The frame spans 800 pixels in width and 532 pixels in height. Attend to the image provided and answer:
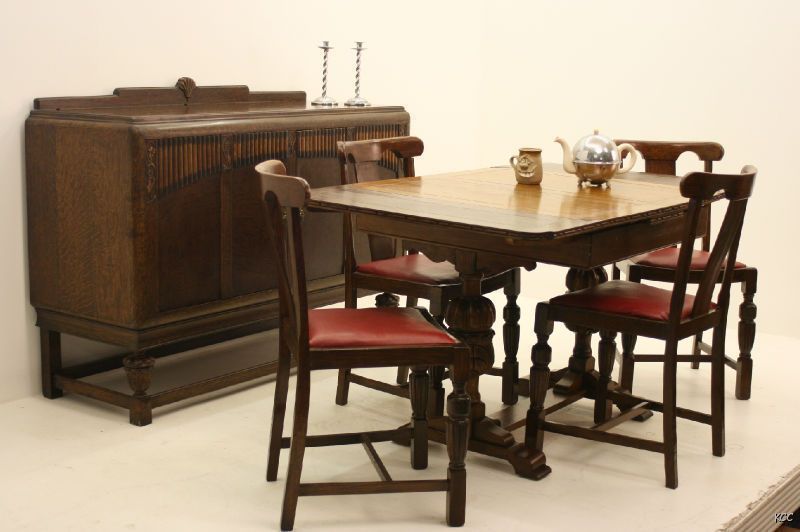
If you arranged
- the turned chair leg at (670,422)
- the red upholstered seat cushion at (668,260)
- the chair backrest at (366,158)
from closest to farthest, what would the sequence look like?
the turned chair leg at (670,422) < the chair backrest at (366,158) < the red upholstered seat cushion at (668,260)

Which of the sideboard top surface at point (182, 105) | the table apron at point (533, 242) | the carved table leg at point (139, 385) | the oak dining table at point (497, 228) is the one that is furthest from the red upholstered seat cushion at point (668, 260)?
the carved table leg at point (139, 385)

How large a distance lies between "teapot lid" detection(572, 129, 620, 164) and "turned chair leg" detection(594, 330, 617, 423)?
2.01 ft

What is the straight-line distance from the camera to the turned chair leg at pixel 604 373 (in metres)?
3.87

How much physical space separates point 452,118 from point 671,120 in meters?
1.31

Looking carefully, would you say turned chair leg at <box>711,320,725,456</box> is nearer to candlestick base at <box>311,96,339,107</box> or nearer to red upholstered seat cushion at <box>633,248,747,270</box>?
red upholstered seat cushion at <box>633,248,747,270</box>

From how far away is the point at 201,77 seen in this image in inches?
185

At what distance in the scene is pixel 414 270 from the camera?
3957 mm

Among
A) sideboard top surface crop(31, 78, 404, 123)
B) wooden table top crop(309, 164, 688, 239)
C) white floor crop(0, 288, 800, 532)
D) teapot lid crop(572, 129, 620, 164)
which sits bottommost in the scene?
white floor crop(0, 288, 800, 532)

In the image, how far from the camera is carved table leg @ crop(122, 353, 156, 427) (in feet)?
12.6

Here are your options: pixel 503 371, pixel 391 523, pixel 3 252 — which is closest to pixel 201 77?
pixel 3 252

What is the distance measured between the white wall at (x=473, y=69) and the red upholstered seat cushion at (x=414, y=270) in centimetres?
130

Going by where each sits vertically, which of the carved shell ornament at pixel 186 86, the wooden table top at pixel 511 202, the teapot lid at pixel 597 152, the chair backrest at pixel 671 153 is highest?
the carved shell ornament at pixel 186 86

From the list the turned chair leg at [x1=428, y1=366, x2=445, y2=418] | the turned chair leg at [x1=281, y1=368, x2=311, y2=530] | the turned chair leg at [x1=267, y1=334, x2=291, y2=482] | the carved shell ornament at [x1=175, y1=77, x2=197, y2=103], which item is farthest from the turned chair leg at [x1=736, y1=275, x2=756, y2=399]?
the carved shell ornament at [x1=175, y1=77, x2=197, y2=103]

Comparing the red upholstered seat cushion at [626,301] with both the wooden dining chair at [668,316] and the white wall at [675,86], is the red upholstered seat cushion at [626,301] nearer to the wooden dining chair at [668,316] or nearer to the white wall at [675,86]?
the wooden dining chair at [668,316]
